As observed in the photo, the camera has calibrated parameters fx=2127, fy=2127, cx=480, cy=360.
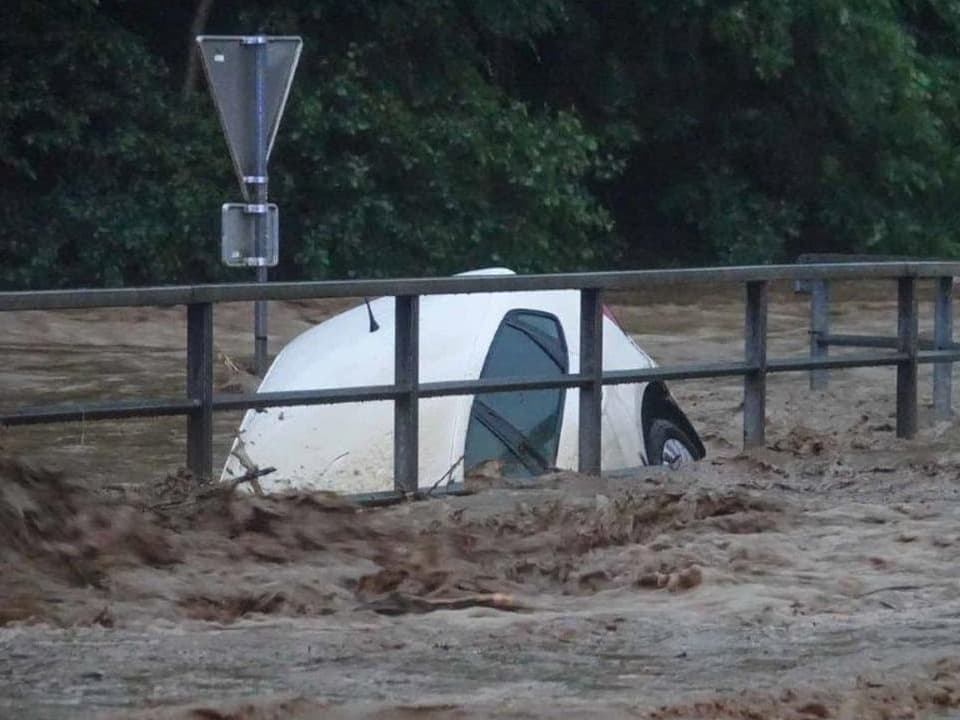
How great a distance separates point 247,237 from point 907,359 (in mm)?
4146

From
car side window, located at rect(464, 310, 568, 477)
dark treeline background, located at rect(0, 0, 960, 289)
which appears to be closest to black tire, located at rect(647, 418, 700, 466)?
car side window, located at rect(464, 310, 568, 477)

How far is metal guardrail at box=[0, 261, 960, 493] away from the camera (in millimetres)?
8555

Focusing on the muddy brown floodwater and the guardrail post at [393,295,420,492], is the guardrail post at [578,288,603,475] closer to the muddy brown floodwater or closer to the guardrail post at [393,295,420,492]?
the muddy brown floodwater

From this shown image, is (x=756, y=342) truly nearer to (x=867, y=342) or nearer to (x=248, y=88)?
(x=867, y=342)

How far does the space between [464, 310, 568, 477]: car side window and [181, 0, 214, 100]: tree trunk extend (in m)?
15.6

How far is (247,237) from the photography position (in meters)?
13.3

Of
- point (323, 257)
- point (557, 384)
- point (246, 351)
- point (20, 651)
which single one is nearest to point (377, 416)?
point (557, 384)

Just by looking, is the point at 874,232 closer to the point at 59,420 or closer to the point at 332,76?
the point at 332,76

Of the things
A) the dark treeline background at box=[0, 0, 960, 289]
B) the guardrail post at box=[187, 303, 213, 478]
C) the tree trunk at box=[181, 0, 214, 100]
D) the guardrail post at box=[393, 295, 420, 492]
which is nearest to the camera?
the guardrail post at box=[187, 303, 213, 478]

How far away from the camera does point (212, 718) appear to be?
504 centimetres

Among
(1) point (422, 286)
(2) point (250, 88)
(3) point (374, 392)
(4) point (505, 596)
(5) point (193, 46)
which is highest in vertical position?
(5) point (193, 46)

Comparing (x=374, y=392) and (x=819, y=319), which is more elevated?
(x=819, y=319)

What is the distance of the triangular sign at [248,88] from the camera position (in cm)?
1255

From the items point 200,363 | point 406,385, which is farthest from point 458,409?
point 200,363
